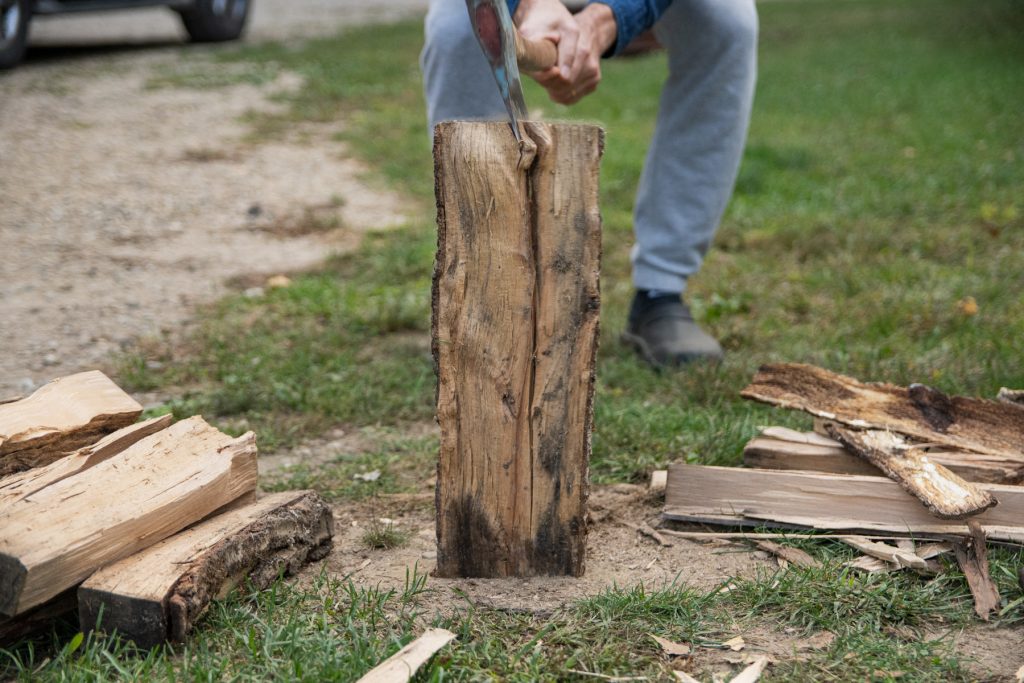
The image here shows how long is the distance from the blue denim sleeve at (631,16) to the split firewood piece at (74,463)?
150 cm

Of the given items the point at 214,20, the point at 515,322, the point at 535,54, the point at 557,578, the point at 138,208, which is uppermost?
the point at 214,20

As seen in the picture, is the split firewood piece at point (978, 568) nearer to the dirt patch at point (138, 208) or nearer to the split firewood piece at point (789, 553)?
the split firewood piece at point (789, 553)

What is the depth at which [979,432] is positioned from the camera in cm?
241

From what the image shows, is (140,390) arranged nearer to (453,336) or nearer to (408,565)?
(408,565)

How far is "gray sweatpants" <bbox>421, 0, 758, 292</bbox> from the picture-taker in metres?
2.92

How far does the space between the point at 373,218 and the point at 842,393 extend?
320 cm

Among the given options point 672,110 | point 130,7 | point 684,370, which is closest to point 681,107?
point 672,110

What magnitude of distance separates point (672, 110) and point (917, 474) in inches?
61.5

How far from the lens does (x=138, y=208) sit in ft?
17.3

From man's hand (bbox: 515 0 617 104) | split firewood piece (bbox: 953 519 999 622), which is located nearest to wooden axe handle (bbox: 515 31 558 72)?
man's hand (bbox: 515 0 617 104)

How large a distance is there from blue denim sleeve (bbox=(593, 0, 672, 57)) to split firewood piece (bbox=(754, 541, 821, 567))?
1345mm

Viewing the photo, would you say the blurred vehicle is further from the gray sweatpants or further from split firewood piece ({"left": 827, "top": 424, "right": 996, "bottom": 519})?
split firewood piece ({"left": 827, "top": 424, "right": 996, "bottom": 519})

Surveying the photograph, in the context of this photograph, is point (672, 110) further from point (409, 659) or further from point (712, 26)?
point (409, 659)

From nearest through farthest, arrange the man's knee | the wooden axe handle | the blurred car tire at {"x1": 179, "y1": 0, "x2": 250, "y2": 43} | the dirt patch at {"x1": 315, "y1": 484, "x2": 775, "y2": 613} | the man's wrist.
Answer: the dirt patch at {"x1": 315, "y1": 484, "x2": 775, "y2": 613} → the wooden axe handle → the man's wrist → the man's knee → the blurred car tire at {"x1": 179, "y1": 0, "x2": 250, "y2": 43}
